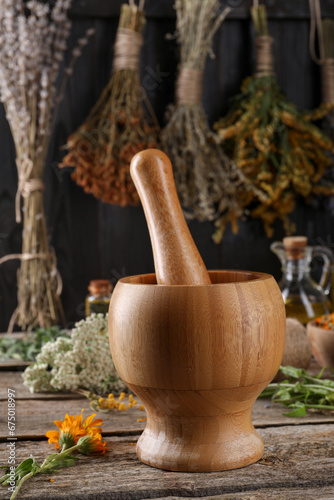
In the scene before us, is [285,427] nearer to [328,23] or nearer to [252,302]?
[252,302]

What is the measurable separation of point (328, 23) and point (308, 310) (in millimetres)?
777

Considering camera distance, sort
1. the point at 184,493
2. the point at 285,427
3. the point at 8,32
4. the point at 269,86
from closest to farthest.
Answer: the point at 184,493 → the point at 285,427 → the point at 8,32 → the point at 269,86

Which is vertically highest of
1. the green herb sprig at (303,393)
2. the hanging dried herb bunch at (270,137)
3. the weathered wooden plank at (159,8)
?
the weathered wooden plank at (159,8)

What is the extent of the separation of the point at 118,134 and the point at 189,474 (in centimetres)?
90

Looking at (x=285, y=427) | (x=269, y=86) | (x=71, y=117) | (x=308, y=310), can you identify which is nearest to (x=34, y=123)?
(x=71, y=117)

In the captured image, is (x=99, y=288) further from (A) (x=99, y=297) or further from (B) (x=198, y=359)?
(B) (x=198, y=359)

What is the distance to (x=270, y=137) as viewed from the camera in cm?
138

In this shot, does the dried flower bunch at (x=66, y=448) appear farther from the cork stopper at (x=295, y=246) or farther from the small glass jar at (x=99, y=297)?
the cork stopper at (x=295, y=246)

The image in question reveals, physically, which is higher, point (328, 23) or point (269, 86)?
point (328, 23)

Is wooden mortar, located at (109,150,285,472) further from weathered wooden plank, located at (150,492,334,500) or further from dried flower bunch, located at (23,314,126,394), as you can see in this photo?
dried flower bunch, located at (23,314,126,394)

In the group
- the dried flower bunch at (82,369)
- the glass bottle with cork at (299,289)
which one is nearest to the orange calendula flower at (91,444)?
the dried flower bunch at (82,369)

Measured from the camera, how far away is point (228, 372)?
1.70 ft

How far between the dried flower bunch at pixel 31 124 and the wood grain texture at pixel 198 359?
2.47 ft

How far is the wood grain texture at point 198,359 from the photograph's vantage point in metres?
0.51
